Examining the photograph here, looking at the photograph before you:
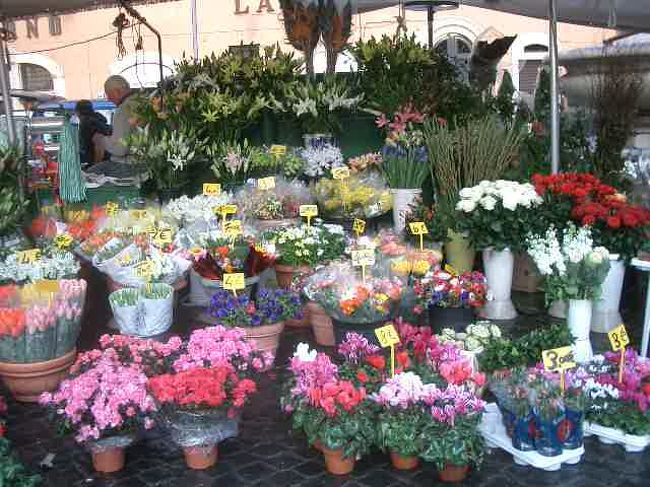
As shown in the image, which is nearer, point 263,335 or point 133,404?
point 133,404

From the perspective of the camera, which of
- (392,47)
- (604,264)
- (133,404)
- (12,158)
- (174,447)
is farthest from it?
(392,47)

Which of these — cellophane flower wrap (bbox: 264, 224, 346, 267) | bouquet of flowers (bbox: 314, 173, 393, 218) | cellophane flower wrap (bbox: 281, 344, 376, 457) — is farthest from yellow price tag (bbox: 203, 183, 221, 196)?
cellophane flower wrap (bbox: 281, 344, 376, 457)

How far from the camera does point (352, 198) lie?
5750 millimetres

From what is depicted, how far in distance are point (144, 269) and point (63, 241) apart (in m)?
0.97

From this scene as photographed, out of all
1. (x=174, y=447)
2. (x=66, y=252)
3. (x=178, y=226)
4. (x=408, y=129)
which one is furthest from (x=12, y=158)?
(x=408, y=129)

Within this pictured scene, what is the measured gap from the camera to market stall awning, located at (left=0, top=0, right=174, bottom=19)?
7.72 meters

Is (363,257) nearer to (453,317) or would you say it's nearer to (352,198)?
(453,317)

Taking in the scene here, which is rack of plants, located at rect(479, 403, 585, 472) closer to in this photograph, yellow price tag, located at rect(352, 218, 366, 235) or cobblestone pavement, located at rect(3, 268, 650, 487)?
cobblestone pavement, located at rect(3, 268, 650, 487)

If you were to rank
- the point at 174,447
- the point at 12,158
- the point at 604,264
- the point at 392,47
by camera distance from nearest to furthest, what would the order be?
1. the point at 174,447
2. the point at 604,264
3. the point at 12,158
4. the point at 392,47

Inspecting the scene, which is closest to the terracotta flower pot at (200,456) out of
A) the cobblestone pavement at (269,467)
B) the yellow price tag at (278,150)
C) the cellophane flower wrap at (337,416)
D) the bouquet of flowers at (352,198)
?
the cobblestone pavement at (269,467)

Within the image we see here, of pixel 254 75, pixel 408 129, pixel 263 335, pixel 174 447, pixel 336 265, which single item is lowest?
pixel 174 447

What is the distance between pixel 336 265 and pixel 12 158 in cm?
239

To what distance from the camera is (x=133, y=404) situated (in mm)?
3285

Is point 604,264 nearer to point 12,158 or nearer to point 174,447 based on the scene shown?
point 174,447
